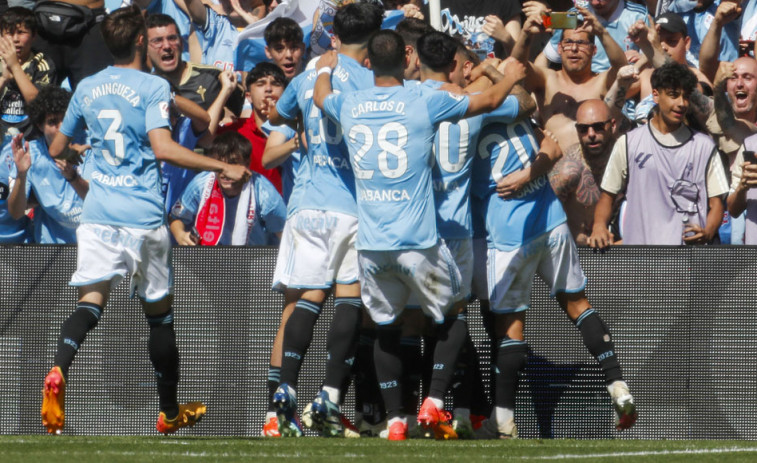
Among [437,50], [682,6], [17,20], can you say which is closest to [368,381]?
[437,50]

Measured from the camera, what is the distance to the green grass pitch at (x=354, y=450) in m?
6.49

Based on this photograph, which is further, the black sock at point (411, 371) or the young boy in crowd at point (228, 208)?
the young boy in crowd at point (228, 208)

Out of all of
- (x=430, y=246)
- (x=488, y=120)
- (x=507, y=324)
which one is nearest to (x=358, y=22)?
(x=488, y=120)

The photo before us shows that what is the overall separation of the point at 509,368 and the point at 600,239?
1.32m

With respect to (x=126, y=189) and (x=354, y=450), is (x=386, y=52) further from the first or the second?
(x=354, y=450)

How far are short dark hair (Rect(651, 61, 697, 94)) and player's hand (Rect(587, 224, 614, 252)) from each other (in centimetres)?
119

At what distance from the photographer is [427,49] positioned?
7.82 m

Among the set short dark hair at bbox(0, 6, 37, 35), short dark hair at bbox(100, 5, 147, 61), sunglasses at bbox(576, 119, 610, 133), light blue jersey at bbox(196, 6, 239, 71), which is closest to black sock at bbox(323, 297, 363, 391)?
short dark hair at bbox(100, 5, 147, 61)

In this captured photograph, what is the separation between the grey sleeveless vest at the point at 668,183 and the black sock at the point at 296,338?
9.16ft

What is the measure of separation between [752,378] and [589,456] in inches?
95.4

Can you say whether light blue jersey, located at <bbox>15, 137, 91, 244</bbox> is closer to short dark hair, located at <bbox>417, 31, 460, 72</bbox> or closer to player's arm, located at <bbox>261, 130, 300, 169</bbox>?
player's arm, located at <bbox>261, 130, 300, 169</bbox>

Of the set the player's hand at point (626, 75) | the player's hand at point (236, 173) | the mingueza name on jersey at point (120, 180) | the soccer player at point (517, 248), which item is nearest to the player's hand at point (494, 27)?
the player's hand at point (626, 75)

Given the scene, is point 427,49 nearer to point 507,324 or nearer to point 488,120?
point 488,120

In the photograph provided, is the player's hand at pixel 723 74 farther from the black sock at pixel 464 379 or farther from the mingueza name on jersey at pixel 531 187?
the black sock at pixel 464 379
